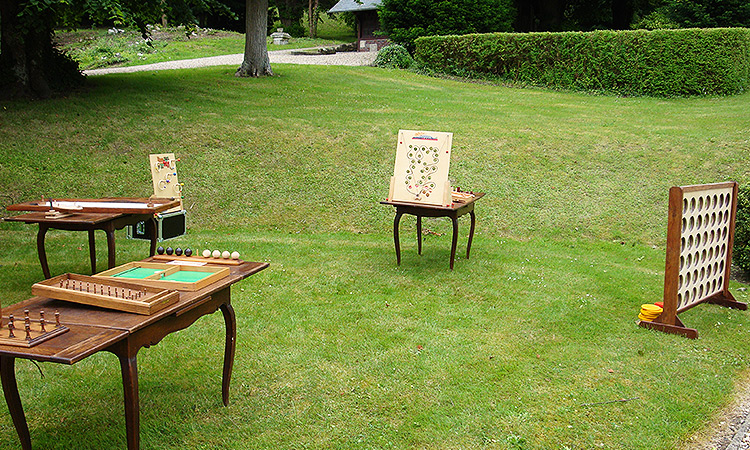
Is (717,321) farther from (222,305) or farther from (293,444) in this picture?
(222,305)

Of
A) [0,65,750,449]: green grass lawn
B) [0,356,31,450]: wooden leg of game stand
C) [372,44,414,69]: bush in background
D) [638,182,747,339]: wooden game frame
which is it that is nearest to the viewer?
[0,356,31,450]: wooden leg of game stand

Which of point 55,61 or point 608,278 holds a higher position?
point 55,61

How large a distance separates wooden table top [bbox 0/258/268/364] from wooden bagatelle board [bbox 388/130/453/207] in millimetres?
4021

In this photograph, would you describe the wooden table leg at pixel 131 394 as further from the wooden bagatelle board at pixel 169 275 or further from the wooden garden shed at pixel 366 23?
the wooden garden shed at pixel 366 23

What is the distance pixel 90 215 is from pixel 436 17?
70.7ft

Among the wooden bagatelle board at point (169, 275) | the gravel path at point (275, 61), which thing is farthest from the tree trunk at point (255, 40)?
the wooden bagatelle board at point (169, 275)

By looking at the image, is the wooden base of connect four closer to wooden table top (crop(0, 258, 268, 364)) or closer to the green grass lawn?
wooden table top (crop(0, 258, 268, 364))

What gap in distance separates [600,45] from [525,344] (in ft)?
53.9

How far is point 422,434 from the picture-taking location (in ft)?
13.4

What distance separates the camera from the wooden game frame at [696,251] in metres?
5.69

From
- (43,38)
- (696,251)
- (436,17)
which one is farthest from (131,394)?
(436,17)

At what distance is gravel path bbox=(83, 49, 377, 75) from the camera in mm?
23078

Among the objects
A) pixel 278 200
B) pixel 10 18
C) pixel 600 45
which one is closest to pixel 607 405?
pixel 278 200

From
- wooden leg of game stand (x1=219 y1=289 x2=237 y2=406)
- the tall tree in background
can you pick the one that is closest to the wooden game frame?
wooden leg of game stand (x1=219 y1=289 x2=237 y2=406)
